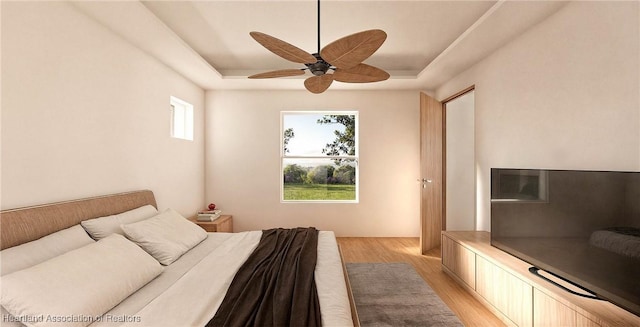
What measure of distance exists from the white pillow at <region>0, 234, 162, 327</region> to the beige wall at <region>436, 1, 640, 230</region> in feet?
9.95

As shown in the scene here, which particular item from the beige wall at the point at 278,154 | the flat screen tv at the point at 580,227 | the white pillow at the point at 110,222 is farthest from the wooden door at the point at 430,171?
the white pillow at the point at 110,222

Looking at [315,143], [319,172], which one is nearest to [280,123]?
[315,143]

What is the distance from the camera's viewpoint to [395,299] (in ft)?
8.27

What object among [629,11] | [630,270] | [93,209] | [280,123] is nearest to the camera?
[630,270]

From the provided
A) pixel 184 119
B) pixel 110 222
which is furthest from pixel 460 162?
pixel 110 222

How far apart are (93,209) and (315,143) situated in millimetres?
3170

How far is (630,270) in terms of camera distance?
1.47 metres

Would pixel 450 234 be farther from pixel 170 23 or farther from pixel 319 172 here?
pixel 170 23

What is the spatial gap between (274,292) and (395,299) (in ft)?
4.74

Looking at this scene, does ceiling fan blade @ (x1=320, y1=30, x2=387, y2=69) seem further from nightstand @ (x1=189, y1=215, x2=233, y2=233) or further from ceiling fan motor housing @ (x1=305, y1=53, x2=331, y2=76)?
nightstand @ (x1=189, y1=215, x2=233, y2=233)

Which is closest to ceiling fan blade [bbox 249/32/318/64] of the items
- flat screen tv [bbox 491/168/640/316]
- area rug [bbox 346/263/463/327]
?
flat screen tv [bbox 491/168/640/316]

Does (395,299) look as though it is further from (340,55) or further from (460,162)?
(460,162)

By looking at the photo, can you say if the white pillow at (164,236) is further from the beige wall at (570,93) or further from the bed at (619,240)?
the beige wall at (570,93)

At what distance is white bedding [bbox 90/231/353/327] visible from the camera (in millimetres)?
1321
